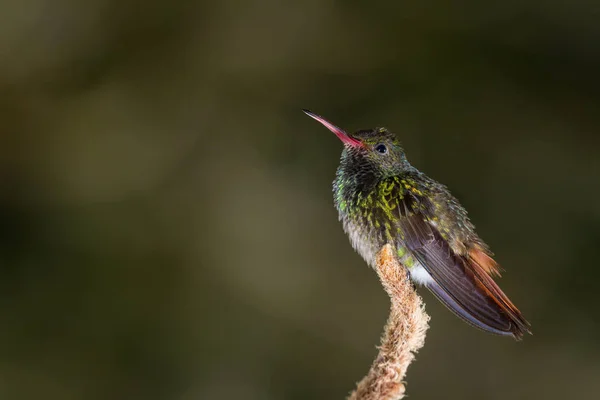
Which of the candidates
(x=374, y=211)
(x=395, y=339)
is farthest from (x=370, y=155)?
(x=395, y=339)

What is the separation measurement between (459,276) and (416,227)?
0.26m

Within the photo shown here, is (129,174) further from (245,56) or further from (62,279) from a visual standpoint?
(245,56)

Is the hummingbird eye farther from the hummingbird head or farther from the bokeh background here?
the bokeh background

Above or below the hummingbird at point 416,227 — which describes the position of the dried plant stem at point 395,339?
below

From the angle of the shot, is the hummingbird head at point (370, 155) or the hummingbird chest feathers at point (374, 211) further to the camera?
the hummingbird head at point (370, 155)

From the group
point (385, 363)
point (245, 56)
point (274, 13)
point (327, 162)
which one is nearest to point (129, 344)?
point (327, 162)

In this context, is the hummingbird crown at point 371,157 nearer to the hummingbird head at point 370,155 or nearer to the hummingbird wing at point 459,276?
the hummingbird head at point 370,155

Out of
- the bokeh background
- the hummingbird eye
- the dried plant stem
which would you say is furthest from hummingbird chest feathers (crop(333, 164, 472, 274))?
the bokeh background

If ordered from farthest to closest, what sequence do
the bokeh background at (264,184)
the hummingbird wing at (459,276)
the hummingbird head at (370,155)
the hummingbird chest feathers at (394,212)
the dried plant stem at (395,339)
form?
the bokeh background at (264,184), the hummingbird head at (370,155), the hummingbird chest feathers at (394,212), the hummingbird wing at (459,276), the dried plant stem at (395,339)

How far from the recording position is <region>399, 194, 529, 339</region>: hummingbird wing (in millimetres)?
1980

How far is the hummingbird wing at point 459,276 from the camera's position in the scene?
198cm

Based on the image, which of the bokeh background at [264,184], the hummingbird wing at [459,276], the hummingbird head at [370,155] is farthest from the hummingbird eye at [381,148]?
A: the bokeh background at [264,184]

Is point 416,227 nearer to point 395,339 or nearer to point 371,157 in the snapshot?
point 371,157

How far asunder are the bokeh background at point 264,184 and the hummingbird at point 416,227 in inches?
90.1
